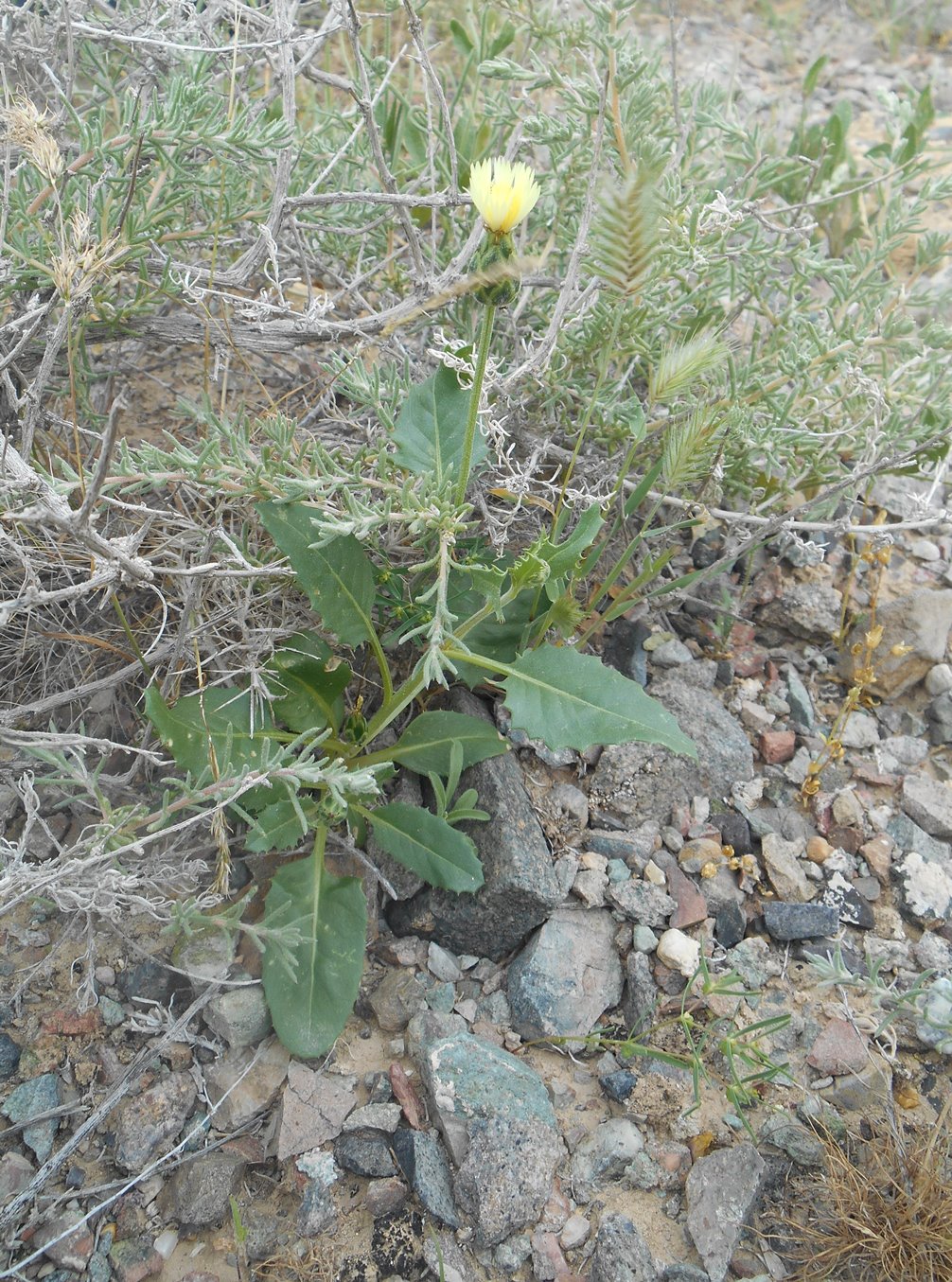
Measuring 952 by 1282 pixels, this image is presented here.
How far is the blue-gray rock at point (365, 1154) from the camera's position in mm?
1816

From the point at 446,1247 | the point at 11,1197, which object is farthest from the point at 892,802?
the point at 11,1197

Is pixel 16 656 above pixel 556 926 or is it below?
above

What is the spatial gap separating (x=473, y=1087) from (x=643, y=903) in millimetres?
530

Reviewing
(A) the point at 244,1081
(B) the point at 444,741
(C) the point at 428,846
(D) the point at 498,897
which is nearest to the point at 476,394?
(B) the point at 444,741

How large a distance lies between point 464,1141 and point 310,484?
1.23 meters

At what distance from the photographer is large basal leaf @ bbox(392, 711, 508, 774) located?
2.11 meters

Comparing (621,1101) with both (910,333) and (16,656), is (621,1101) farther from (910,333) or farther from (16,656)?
(910,333)

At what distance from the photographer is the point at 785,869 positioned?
2223mm

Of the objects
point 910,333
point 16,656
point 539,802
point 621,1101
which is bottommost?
point 621,1101

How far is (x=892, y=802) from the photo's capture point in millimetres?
2391

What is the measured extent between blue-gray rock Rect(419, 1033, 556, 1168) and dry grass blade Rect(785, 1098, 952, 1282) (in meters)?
0.48

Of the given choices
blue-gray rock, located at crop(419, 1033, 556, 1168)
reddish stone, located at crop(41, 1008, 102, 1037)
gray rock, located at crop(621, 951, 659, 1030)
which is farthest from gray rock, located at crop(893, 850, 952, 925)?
reddish stone, located at crop(41, 1008, 102, 1037)

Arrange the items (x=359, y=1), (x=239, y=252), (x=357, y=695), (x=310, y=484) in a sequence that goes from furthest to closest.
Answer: (x=359, y=1) < (x=239, y=252) < (x=357, y=695) < (x=310, y=484)

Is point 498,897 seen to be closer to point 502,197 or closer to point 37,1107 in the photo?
point 37,1107
